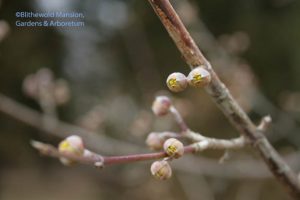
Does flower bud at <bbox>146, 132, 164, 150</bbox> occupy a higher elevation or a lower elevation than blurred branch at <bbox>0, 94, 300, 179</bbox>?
lower

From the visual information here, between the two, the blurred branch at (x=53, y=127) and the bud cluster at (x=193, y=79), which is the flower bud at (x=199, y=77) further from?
the blurred branch at (x=53, y=127)

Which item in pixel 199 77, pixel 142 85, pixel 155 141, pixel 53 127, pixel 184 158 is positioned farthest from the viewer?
pixel 142 85

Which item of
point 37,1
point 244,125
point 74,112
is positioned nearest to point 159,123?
point 37,1

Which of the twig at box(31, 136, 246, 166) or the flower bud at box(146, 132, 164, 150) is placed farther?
the flower bud at box(146, 132, 164, 150)

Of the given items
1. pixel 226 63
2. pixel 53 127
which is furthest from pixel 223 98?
pixel 226 63

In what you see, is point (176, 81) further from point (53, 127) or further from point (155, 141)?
point (53, 127)

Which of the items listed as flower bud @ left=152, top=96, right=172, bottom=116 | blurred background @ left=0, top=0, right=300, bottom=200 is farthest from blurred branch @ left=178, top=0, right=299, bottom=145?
flower bud @ left=152, top=96, right=172, bottom=116

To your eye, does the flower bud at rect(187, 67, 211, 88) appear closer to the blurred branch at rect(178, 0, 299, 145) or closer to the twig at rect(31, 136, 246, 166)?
the twig at rect(31, 136, 246, 166)
